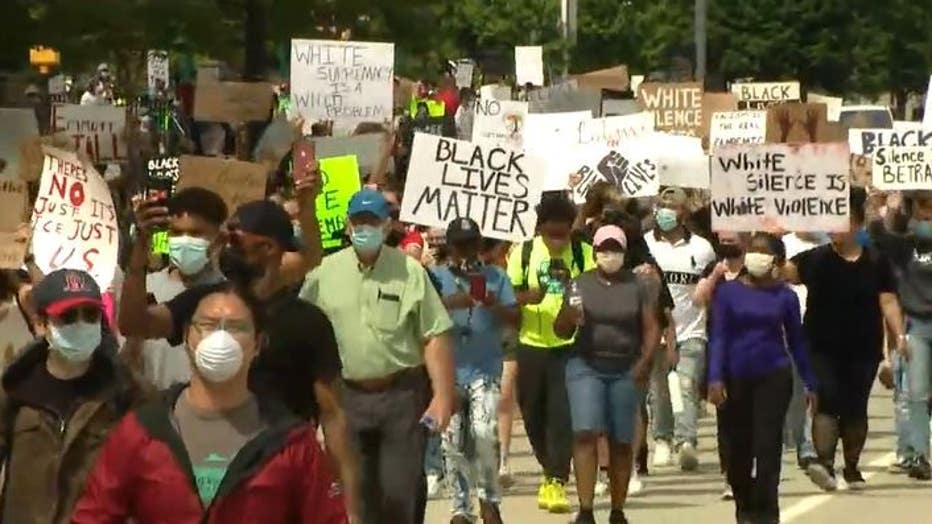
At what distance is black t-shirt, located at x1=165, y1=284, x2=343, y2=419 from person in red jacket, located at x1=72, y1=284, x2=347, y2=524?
1.61m

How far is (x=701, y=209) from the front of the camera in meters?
17.8

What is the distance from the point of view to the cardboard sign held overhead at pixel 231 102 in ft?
64.6

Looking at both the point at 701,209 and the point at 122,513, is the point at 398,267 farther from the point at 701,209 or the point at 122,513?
the point at 701,209

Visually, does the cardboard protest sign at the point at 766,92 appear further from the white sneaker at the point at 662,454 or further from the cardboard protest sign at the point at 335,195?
the cardboard protest sign at the point at 335,195

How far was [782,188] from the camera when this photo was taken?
1523cm

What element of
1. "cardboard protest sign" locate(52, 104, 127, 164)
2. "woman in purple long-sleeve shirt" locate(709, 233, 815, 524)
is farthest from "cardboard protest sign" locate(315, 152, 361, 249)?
"cardboard protest sign" locate(52, 104, 127, 164)

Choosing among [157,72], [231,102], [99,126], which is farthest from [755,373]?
[157,72]

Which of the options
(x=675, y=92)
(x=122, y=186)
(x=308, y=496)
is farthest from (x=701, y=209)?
(x=308, y=496)

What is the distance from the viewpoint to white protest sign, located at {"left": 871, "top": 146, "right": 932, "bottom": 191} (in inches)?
870

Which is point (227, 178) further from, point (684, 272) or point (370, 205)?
point (684, 272)

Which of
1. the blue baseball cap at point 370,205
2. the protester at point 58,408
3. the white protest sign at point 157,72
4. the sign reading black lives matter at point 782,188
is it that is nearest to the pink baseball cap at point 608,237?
the sign reading black lives matter at point 782,188

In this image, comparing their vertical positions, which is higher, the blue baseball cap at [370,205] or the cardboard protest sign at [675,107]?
the cardboard protest sign at [675,107]

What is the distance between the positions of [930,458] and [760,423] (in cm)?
360

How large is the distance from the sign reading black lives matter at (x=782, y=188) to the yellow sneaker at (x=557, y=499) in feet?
5.95
